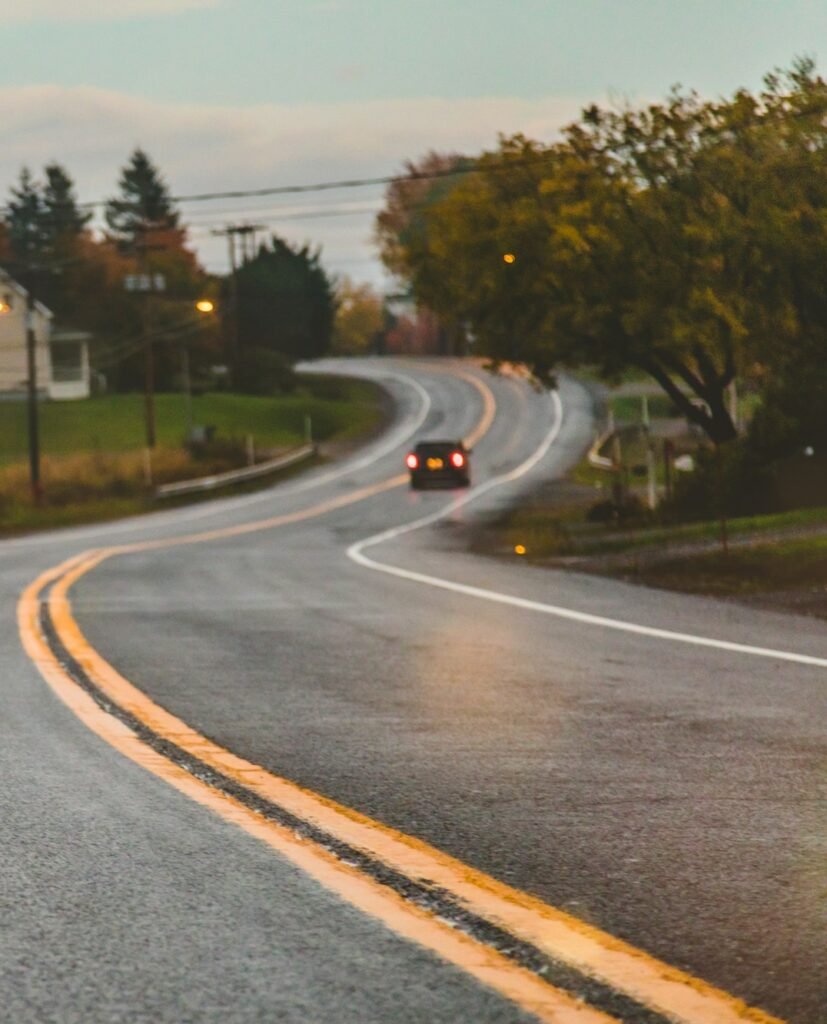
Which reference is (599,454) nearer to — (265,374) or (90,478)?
(90,478)

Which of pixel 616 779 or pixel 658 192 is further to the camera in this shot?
pixel 658 192

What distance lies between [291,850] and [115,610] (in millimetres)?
11670

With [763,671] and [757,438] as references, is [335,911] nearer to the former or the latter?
[763,671]

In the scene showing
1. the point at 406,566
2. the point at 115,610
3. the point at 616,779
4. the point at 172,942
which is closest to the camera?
the point at 172,942

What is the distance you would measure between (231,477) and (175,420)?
79.5ft

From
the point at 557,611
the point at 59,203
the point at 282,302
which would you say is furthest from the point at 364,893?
the point at 59,203

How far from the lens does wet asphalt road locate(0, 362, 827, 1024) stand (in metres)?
4.43

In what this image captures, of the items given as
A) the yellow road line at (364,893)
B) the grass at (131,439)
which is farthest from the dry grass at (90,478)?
the yellow road line at (364,893)

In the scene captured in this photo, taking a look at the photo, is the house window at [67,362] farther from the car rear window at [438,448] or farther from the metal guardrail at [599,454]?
the car rear window at [438,448]

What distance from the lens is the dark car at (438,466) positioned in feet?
188

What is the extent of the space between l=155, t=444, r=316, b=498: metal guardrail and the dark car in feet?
23.2

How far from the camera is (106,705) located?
32.3 feet

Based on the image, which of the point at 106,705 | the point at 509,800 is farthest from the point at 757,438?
the point at 509,800

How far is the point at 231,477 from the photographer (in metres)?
61.7
